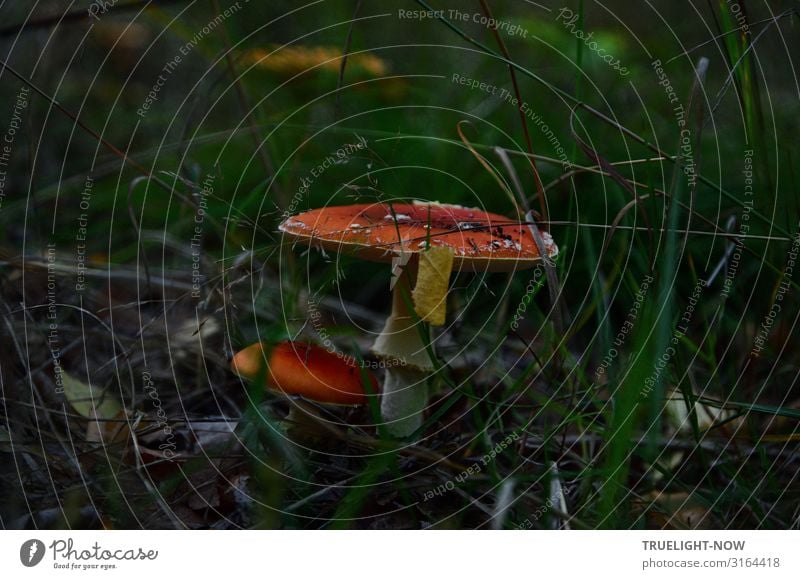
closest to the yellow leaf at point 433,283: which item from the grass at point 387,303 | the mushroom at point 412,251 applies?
the mushroom at point 412,251

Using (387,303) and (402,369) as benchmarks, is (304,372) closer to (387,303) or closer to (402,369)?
(402,369)

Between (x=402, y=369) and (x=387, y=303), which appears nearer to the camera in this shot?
(x=402, y=369)

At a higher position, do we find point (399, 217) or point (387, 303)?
point (399, 217)

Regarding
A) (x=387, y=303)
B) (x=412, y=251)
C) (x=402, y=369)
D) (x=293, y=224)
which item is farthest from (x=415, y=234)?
(x=387, y=303)

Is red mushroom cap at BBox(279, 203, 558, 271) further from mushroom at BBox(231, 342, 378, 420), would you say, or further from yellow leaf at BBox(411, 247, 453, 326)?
mushroom at BBox(231, 342, 378, 420)

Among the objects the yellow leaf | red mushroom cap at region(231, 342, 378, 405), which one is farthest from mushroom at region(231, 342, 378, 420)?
the yellow leaf

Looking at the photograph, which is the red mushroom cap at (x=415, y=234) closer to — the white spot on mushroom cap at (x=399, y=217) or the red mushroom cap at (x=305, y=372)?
the white spot on mushroom cap at (x=399, y=217)
